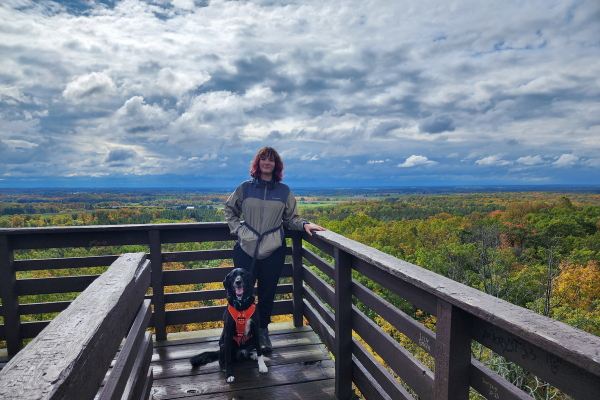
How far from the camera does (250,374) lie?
107 inches

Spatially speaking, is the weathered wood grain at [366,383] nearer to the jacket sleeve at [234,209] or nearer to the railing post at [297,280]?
the railing post at [297,280]

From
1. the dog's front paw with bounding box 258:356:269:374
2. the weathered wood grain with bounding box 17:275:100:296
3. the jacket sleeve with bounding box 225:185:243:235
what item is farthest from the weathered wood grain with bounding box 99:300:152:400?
the weathered wood grain with bounding box 17:275:100:296

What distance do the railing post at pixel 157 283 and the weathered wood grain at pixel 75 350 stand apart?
6.16 feet

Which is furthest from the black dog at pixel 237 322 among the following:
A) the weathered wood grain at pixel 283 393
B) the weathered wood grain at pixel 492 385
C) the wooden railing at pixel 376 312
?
the weathered wood grain at pixel 492 385

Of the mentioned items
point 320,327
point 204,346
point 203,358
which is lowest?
point 204,346

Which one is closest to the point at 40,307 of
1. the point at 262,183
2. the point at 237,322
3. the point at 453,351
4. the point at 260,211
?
the point at 237,322

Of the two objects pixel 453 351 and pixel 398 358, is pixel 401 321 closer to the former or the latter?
pixel 398 358

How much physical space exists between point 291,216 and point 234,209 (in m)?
0.53

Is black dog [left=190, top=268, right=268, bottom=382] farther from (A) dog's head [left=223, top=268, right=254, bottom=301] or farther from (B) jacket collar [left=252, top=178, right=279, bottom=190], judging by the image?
(B) jacket collar [left=252, top=178, right=279, bottom=190]

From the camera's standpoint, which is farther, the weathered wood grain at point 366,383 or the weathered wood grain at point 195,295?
the weathered wood grain at point 195,295

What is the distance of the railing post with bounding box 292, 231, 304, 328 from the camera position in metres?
3.54

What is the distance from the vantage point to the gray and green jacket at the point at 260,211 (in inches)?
116

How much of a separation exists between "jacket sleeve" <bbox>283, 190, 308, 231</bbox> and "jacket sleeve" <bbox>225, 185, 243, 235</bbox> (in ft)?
1.38

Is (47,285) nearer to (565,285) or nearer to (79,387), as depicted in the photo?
(79,387)
